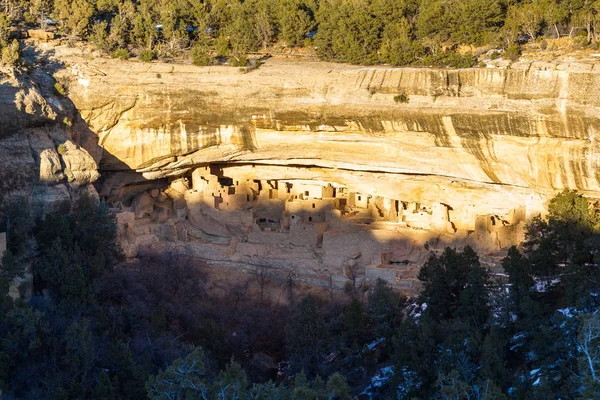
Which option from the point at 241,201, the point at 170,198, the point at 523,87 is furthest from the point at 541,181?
the point at 170,198

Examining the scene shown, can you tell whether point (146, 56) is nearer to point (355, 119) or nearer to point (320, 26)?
point (320, 26)

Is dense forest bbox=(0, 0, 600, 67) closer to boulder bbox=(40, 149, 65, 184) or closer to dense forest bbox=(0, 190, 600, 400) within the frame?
boulder bbox=(40, 149, 65, 184)

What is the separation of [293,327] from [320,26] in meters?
7.29

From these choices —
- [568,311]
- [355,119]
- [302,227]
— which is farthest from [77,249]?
[568,311]

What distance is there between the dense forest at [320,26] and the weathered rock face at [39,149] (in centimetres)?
145

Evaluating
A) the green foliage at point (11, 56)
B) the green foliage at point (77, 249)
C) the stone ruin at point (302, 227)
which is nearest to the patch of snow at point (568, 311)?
the stone ruin at point (302, 227)

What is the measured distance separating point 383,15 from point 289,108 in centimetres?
345

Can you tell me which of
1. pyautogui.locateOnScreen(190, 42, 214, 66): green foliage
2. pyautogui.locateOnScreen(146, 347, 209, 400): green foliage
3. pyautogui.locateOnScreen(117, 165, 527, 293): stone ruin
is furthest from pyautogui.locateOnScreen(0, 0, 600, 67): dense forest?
pyautogui.locateOnScreen(146, 347, 209, 400): green foliage

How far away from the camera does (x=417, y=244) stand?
18.5 meters

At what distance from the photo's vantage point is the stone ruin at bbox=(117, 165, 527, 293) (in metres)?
18.3

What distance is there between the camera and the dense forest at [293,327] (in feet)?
40.9

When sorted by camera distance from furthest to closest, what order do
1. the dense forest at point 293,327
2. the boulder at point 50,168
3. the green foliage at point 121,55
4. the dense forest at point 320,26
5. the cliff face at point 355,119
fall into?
the green foliage at point 121,55
the dense forest at point 320,26
the boulder at point 50,168
the cliff face at point 355,119
the dense forest at point 293,327

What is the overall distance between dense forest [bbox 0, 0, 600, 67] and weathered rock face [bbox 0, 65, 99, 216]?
145cm

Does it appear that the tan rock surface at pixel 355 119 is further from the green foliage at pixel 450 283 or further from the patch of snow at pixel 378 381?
the patch of snow at pixel 378 381
